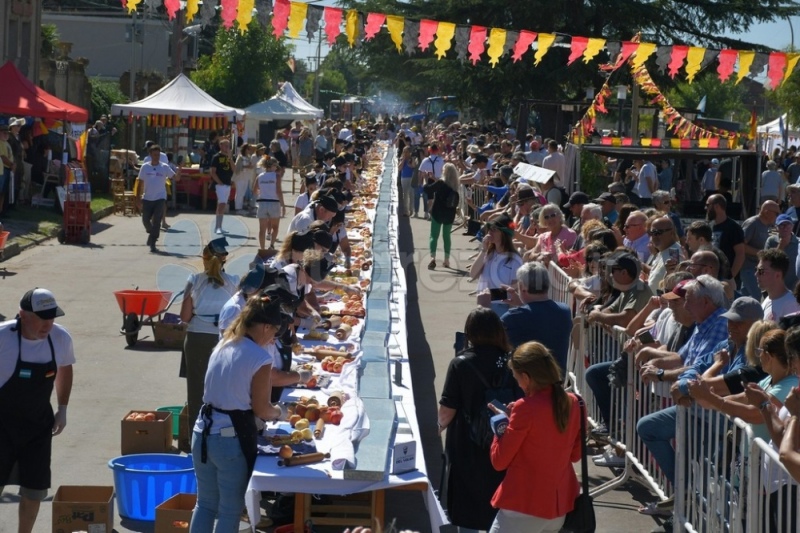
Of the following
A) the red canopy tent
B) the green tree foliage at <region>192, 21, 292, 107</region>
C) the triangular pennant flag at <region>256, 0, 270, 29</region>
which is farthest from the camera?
the green tree foliage at <region>192, 21, 292, 107</region>

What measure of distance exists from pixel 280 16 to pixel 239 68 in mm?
42305

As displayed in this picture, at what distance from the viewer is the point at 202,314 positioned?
28.1 feet

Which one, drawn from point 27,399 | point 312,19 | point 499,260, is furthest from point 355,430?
point 312,19

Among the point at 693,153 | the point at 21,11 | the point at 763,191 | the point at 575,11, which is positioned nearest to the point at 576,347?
the point at 693,153

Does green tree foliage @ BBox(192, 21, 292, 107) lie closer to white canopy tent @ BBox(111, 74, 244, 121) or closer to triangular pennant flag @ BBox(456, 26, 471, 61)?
white canopy tent @ BBox(111, 74, 244, 121)

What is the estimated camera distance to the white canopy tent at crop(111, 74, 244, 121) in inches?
1141

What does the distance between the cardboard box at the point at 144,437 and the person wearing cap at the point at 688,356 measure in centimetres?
353

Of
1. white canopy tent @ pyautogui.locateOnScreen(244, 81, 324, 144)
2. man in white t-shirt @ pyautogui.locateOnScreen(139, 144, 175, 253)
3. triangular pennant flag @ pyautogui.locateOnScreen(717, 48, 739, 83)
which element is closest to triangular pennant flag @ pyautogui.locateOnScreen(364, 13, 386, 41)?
man in white t-shirt @ pyautogui.locateOnScreen(139, 144, 175, 253)

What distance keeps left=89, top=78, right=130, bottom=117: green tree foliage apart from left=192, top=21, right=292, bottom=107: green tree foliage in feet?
37.3

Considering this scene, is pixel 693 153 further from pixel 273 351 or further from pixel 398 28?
pixel 273 351

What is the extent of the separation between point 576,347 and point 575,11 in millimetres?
33813

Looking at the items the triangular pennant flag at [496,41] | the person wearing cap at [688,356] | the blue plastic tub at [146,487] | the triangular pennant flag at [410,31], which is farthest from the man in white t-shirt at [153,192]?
the person wearing cap at [688,356]

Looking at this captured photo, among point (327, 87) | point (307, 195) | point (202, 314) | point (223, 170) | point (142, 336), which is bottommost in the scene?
point (327, 87)

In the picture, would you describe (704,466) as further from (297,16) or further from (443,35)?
(443,35)
